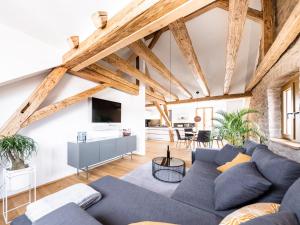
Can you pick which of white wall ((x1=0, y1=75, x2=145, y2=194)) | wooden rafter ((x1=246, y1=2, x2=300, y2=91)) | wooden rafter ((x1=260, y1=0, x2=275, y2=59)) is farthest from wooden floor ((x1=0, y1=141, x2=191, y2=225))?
wooden rafter ((x1=260, y1=0, x2=275, y2=59))

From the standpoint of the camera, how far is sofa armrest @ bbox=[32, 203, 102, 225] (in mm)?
827

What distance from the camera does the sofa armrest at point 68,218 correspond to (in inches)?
32.5

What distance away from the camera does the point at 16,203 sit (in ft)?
7.11

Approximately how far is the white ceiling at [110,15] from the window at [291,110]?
1296 millimetres

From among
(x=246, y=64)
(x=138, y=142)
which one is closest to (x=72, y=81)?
(x=138, y=142)

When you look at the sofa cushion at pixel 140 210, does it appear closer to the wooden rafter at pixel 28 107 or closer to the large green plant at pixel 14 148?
the large green plant at pixel 14 148

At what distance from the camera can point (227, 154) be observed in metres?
2.51

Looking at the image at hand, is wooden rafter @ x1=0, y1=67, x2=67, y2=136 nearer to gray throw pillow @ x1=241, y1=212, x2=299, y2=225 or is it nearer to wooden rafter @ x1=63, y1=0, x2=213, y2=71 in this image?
wooden rafter @ x1=63, y1=0, x2=213, y2=71

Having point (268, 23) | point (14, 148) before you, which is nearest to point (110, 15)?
point (14, 148)

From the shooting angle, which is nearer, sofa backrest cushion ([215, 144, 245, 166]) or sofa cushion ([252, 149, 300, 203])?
sofa cushion ([252, 149, 300, 203])

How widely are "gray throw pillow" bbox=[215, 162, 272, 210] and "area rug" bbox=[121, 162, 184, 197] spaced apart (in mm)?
1250

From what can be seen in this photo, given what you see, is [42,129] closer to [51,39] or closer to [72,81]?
A: [72,81]

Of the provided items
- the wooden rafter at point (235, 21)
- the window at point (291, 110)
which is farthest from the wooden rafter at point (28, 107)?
the window at point (291, 110)

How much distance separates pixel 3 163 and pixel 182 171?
3.01m
